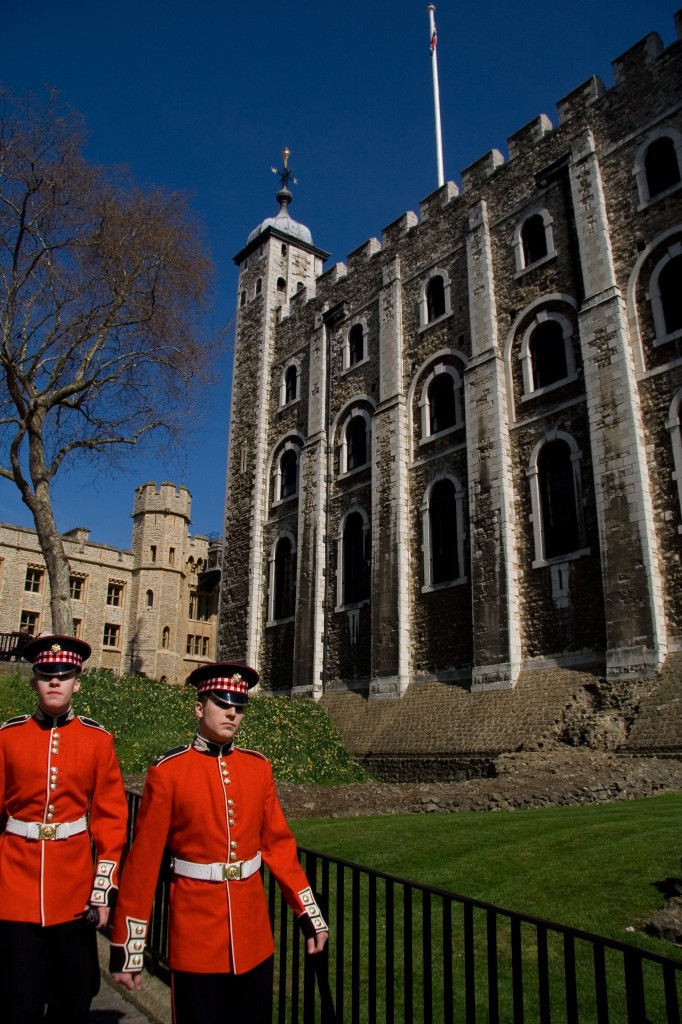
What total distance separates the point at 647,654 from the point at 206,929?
39.7 feet

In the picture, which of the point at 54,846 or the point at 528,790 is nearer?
the point at 54,846

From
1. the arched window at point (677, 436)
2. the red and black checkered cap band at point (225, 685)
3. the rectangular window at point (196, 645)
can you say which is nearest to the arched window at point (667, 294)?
the arched window at point (677, 436)

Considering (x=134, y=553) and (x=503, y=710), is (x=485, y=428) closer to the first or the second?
(x=503, y=710)

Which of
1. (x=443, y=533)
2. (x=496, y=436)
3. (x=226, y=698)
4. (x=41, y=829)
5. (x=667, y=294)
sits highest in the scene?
(x=667, y=294)

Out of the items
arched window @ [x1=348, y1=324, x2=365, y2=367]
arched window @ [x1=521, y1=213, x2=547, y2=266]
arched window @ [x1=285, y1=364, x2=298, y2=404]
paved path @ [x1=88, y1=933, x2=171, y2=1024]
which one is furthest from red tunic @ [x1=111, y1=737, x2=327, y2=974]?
arched window @ [x1=285, y1=364, x2=298, y2=404]

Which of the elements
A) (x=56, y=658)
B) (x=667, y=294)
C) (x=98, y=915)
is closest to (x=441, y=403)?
(x=667, y=294)

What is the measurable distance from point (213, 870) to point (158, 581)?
44155mm

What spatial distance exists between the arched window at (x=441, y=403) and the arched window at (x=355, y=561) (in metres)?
3.68

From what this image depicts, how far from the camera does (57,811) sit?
12.7 ft

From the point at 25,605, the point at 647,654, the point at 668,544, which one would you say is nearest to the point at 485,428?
the point at 668,544

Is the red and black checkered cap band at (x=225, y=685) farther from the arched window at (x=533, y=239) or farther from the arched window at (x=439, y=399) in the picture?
the arched window at (x=533, y=239)

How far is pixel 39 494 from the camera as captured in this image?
18.6 meters

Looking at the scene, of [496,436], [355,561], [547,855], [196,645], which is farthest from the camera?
[196,645]

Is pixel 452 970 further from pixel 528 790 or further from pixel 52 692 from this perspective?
pixel 528 790
